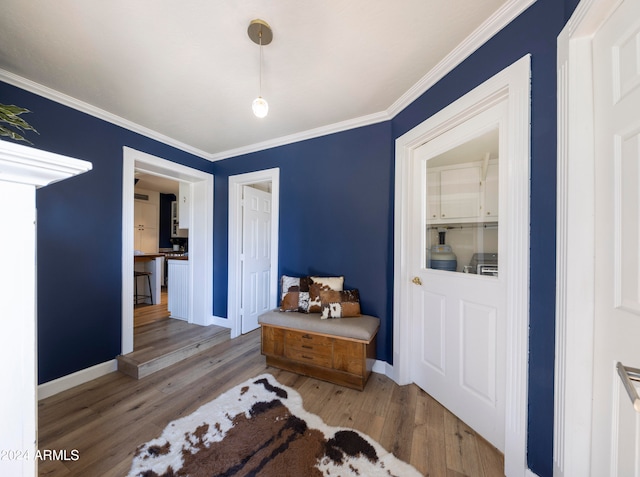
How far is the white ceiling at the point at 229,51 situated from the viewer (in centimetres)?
128

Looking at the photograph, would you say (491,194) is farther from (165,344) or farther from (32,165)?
(165,344)

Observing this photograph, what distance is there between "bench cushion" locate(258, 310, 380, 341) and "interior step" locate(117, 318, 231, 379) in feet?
3.15

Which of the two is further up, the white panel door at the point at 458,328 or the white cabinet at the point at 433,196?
the white cabinet at the point at 433,196

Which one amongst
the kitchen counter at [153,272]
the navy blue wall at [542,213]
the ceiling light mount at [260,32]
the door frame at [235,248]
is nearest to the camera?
the navy blue wall at [542,213]

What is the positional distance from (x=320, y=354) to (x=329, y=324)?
288 millimetres

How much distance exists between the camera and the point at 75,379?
81.6 inches

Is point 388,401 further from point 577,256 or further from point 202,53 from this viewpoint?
point 202,53

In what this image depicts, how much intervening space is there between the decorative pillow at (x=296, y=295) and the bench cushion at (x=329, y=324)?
0.08m

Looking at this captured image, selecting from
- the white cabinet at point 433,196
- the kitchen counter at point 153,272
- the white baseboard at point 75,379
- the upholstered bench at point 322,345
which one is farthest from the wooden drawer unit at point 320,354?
the kitchen counter at point 153,272

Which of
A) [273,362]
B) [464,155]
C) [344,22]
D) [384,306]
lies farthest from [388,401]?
[344,22]

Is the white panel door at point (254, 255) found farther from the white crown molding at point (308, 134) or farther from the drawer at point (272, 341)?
the drawer at point (272, 341)

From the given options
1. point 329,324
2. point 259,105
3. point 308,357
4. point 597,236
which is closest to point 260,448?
point 308,357

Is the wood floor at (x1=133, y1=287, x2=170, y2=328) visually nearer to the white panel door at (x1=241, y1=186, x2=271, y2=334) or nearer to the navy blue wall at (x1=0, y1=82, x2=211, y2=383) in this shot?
the navy blue wall at (x1=0, y1=82, x2=211, y2=383)

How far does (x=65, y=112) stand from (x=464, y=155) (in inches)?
127
